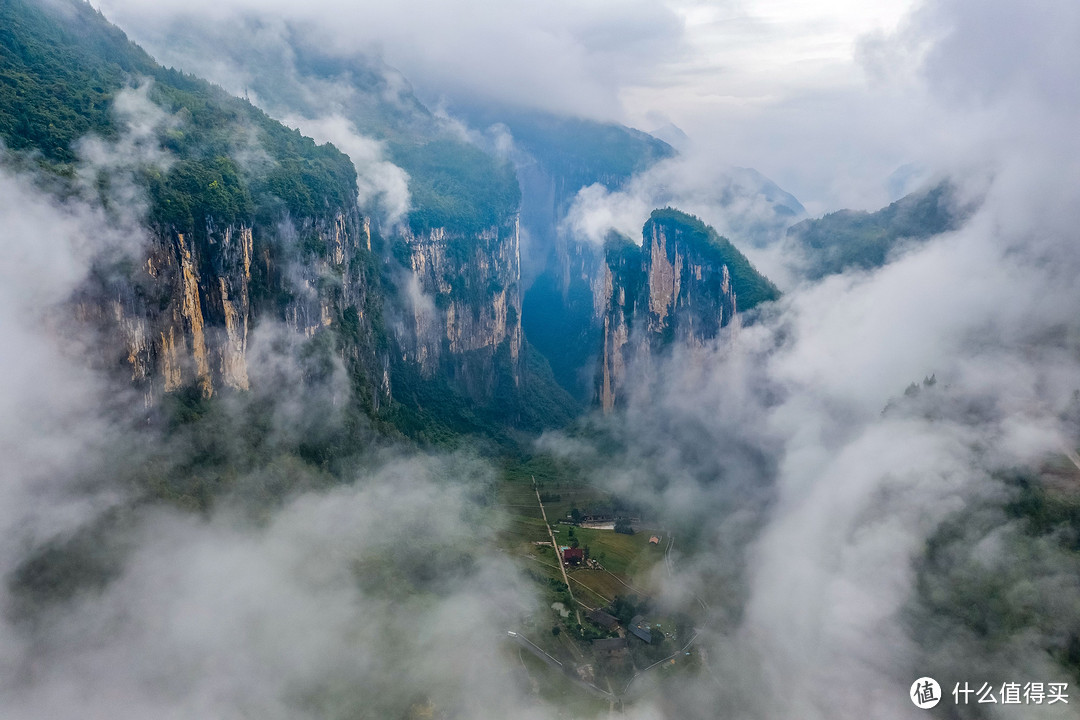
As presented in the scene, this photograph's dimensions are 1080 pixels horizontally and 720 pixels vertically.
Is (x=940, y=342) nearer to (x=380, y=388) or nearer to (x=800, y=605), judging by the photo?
(x=800, y=605)

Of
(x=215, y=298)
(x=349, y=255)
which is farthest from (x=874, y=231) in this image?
(x=215, y=298)

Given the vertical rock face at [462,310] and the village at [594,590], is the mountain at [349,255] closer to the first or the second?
the vertical rock face at [462,310]

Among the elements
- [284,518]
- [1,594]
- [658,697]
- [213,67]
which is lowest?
[658,697]

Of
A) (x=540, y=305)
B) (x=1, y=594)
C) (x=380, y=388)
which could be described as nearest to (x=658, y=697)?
(x=1, y=594)

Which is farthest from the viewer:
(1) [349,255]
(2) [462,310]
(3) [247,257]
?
(2) [462,310]

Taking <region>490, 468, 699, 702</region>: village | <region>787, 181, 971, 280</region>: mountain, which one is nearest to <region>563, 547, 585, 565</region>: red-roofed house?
<region>490, 468, 699, 702</region>: village

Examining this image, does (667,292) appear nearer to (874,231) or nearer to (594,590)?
(874,231)

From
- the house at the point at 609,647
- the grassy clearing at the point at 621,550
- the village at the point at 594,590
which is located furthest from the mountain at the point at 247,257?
the house at the point at 609,647
